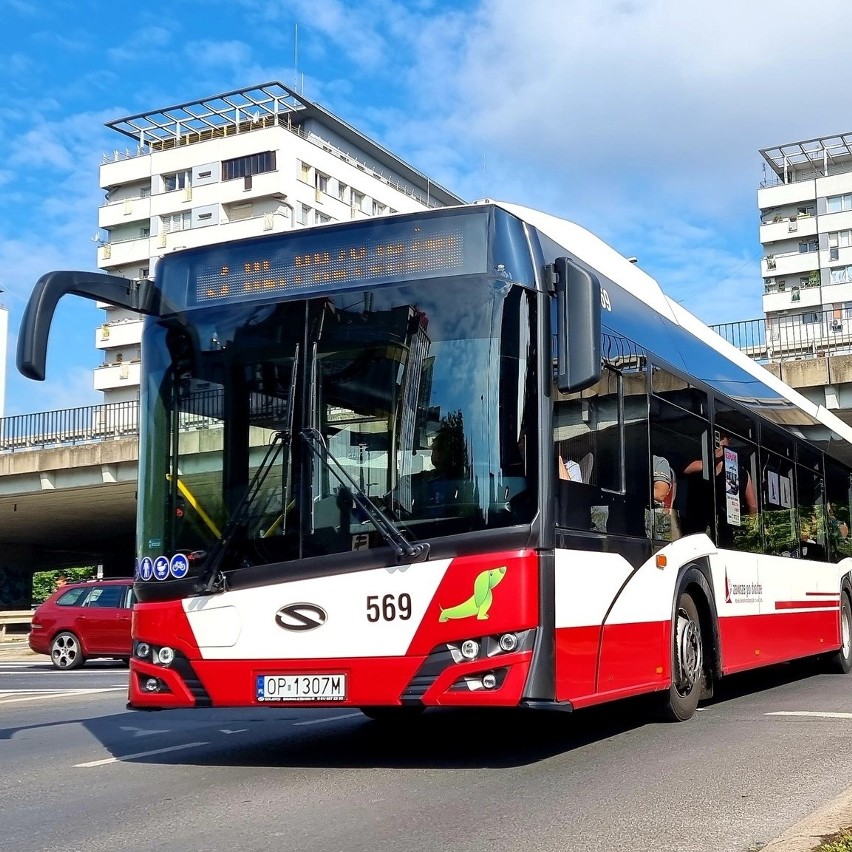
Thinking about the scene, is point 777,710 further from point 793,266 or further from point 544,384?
point 793,266

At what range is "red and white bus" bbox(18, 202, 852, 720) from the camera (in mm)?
7363

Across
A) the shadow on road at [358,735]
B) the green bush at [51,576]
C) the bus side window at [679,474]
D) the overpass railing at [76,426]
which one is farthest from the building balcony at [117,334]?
the bus side window at [679,474]

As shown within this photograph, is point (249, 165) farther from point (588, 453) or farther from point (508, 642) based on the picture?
point (508, 642)

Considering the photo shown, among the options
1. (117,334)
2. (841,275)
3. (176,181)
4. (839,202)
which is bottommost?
(117,334)

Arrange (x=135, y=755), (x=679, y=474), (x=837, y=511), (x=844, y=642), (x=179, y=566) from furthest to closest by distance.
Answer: (x=837, y=511) → (x=844, y=642) → (x=679, y=474) → (x=135, y=755) → (x=179, y=566)

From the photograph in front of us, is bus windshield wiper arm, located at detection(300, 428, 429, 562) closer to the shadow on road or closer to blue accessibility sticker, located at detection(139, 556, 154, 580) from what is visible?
blue accessibility sticker, located at detection(139, 556, 154, 580)

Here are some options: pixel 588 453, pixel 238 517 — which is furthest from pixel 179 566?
pixel 588 453

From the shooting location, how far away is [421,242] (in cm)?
795

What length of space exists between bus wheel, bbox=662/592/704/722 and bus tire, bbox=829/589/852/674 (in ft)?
20.3

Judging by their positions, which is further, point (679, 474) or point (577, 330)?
point (679, 474)

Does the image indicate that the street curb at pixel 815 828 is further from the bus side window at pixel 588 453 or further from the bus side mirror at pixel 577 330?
the bus side mirror at pixel 577 330

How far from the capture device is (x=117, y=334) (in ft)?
283

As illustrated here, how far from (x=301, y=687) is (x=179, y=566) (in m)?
1.13

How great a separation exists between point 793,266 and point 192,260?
306 feet
